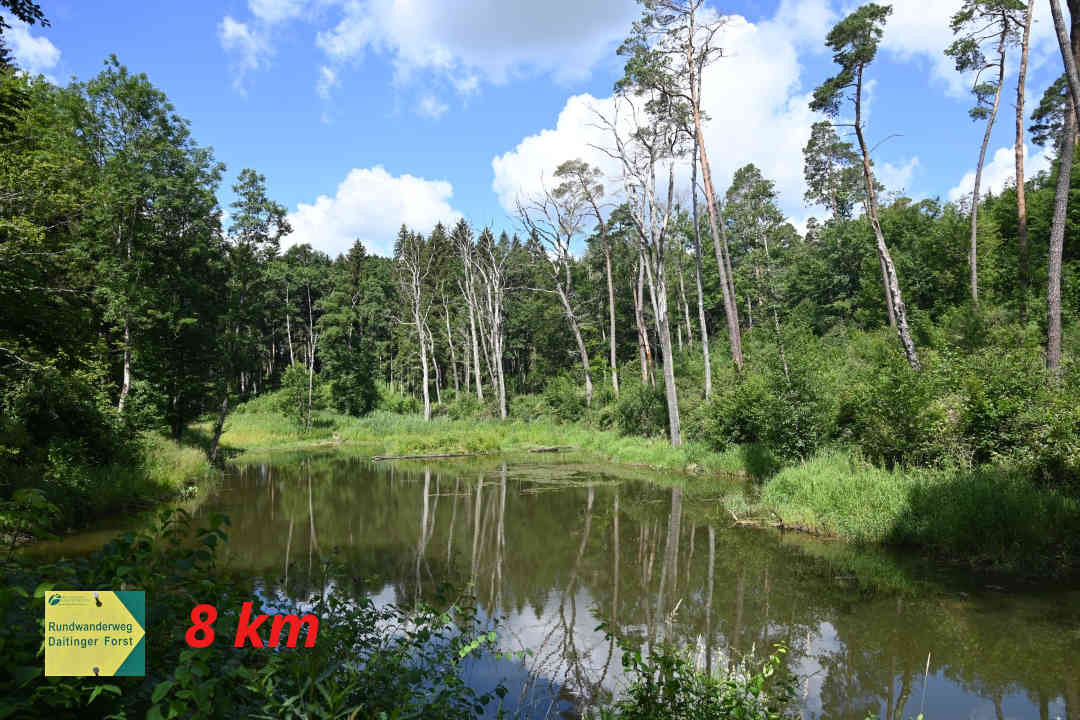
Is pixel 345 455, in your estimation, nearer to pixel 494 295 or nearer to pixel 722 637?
pixel 494 295

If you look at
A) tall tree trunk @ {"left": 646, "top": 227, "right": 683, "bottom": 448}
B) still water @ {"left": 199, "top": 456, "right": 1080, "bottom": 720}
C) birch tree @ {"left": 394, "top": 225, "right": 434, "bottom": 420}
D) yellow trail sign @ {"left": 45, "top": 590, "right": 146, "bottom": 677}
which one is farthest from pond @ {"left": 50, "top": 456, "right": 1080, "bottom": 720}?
birch tree @ {"left": 394, "top": 225, "right": 434, "bottom": 420}

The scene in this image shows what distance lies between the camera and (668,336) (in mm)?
26047

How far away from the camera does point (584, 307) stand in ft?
160

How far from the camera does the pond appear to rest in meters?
5.64

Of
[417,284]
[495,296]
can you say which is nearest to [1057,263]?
[495,296]

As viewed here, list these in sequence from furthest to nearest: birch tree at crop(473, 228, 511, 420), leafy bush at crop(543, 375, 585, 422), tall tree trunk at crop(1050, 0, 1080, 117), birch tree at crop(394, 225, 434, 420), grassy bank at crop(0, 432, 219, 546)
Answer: birch tree at crop(394, 225, 434, 420) < birch tree at crop(473, 228, 511, 420) < leafy bush at crop(543, 375, 585, 422) < grassy bank at crop(0, 432, 219, 546) < tall tree trunk at crop(1050, 0, 1080, 117)

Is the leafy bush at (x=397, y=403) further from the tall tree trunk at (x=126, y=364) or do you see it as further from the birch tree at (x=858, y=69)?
the birch tree at (x=858, y=69)

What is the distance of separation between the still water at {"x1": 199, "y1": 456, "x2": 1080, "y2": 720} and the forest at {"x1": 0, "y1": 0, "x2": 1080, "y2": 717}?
1.63 meters

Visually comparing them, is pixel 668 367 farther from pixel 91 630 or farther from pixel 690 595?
pixel 91 630

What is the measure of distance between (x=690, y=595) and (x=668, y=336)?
18756 mm

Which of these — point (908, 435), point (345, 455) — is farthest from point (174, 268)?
point (908, 435)

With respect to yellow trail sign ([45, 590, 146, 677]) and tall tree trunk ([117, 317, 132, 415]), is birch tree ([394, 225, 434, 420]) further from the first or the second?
yellow trail sign ([45, 590, 146, 677])

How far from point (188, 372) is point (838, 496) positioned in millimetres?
24311

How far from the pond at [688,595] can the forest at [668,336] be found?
174cm
